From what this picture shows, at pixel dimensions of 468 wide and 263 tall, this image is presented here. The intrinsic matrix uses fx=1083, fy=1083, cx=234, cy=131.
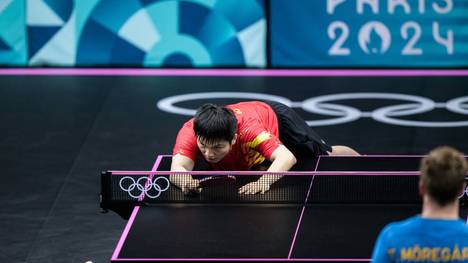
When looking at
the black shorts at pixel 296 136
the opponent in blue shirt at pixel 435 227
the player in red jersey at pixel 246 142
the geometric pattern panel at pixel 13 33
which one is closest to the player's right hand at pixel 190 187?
the player in red jersey at pixel 246 142

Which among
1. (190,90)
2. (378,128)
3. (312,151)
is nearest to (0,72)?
(190,90)

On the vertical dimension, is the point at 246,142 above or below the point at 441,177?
below

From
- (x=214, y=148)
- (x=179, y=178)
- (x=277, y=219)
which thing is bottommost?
(x=277, y=219)

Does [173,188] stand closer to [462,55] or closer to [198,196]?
[198,196]

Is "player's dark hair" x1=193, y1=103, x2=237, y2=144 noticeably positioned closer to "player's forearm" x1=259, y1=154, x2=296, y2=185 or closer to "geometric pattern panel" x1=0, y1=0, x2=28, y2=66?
"player's forearm" x1=259, y1=154, x2=296, y2=185

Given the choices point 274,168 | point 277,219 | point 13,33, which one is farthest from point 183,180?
point 13,33

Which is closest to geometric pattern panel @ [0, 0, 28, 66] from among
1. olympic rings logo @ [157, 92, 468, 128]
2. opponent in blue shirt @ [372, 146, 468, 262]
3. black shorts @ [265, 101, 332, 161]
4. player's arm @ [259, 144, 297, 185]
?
olympic rings logo @ [157, 92, 468, 128]

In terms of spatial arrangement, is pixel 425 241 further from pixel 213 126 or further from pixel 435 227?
pixel 213 126

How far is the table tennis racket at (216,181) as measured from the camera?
22.1 feet

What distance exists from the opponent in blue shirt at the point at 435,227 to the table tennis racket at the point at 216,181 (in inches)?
95.0

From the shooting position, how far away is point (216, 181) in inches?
266

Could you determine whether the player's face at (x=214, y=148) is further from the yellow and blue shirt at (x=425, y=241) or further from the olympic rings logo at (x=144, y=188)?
the yellow and blue shirt at (x=425, y=241)

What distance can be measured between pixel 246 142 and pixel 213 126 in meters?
0.57

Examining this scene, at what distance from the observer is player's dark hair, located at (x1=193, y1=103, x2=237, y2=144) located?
6.83 m
